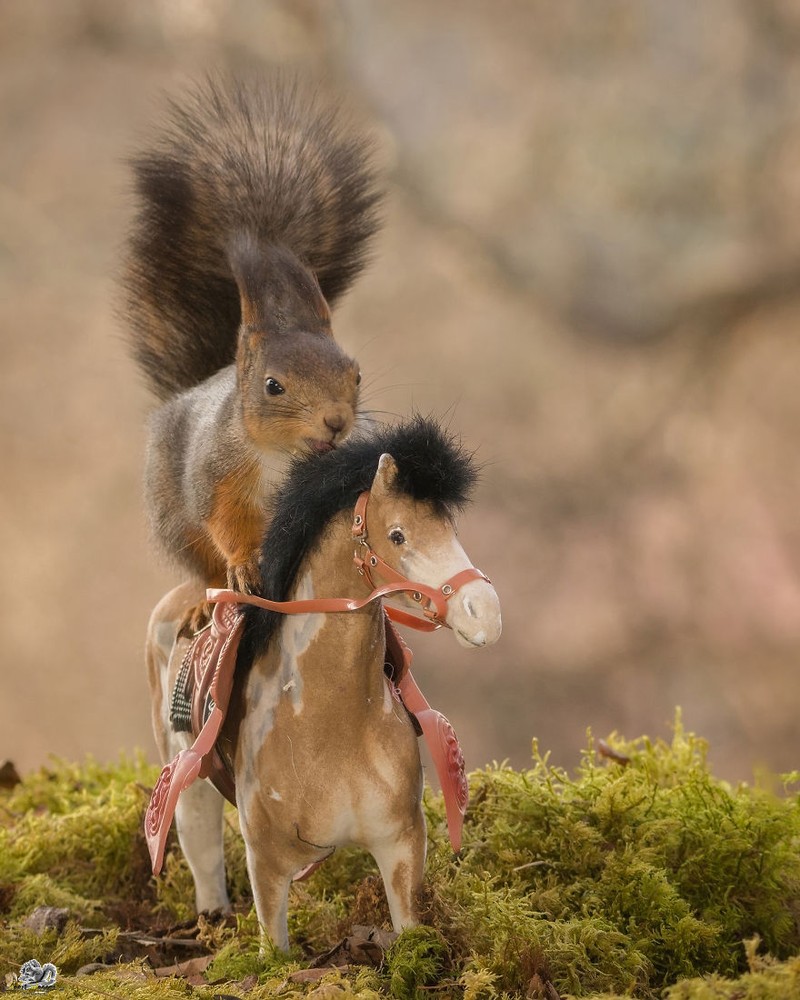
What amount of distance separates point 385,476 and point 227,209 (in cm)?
75

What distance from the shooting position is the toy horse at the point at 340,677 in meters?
1.53

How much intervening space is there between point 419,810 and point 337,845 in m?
0.13

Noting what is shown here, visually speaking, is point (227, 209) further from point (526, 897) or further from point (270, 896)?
point (526, 897)

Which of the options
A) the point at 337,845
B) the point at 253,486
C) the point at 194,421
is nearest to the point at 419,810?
the point at 337,845

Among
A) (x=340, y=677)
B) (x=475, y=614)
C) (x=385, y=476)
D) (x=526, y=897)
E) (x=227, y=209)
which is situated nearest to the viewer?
(x=475, y=614)

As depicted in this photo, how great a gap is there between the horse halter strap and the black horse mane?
0.04 m

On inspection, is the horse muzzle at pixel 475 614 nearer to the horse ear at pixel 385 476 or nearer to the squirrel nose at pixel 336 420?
the horse ear at pixel 385 476

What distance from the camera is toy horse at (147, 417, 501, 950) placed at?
153 centimetres

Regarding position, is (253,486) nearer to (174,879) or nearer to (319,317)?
(319,317)

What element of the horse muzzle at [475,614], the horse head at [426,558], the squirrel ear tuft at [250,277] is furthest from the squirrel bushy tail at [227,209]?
the horse muzzle at [475,614]

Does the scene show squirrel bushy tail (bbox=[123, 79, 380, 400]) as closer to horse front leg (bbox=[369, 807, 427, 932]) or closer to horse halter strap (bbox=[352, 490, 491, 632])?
horse halter strap (bbox=[352, 490, 491, 632])

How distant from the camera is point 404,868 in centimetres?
165

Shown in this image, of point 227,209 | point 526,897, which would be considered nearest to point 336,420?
point 227,209

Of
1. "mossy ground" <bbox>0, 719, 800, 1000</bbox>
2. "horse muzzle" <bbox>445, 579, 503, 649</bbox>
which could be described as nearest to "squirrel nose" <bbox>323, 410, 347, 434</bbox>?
"horse muzzle" <bbox>445, 579, 503, 649</bbox>
